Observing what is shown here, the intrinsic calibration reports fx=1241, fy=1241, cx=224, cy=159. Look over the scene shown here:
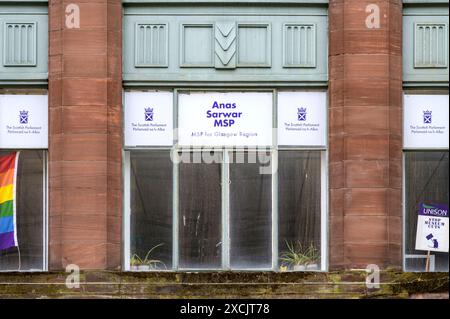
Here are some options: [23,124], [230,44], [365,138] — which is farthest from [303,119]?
[23,124]

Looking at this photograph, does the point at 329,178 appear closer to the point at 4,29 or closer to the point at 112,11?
the point at 112,11

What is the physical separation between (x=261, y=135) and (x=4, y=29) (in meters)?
4.97

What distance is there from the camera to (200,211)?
2209 centimetres

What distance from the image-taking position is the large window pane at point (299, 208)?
72.4 feet

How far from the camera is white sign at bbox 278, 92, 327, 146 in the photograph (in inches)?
872

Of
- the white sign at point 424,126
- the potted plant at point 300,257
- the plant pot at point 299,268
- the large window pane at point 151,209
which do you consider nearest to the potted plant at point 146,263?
the large window pane at point 151,209

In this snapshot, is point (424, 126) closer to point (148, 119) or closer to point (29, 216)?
point (148, 119)

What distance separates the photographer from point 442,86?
22156mm

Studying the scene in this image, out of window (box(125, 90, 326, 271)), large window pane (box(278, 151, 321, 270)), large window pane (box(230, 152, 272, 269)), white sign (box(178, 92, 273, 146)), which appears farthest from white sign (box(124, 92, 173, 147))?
large window pane (box(278, 151, 321, 270))

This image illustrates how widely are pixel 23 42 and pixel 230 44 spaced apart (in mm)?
3704

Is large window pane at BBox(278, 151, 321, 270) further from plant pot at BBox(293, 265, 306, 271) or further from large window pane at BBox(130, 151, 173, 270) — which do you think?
large window pane at BBox(130, 151, 173, 270)

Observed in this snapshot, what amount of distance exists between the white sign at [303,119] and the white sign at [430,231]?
85.7 inches

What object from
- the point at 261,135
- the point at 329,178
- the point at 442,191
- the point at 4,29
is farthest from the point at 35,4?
the point at 442,191

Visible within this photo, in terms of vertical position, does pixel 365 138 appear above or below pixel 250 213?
above
